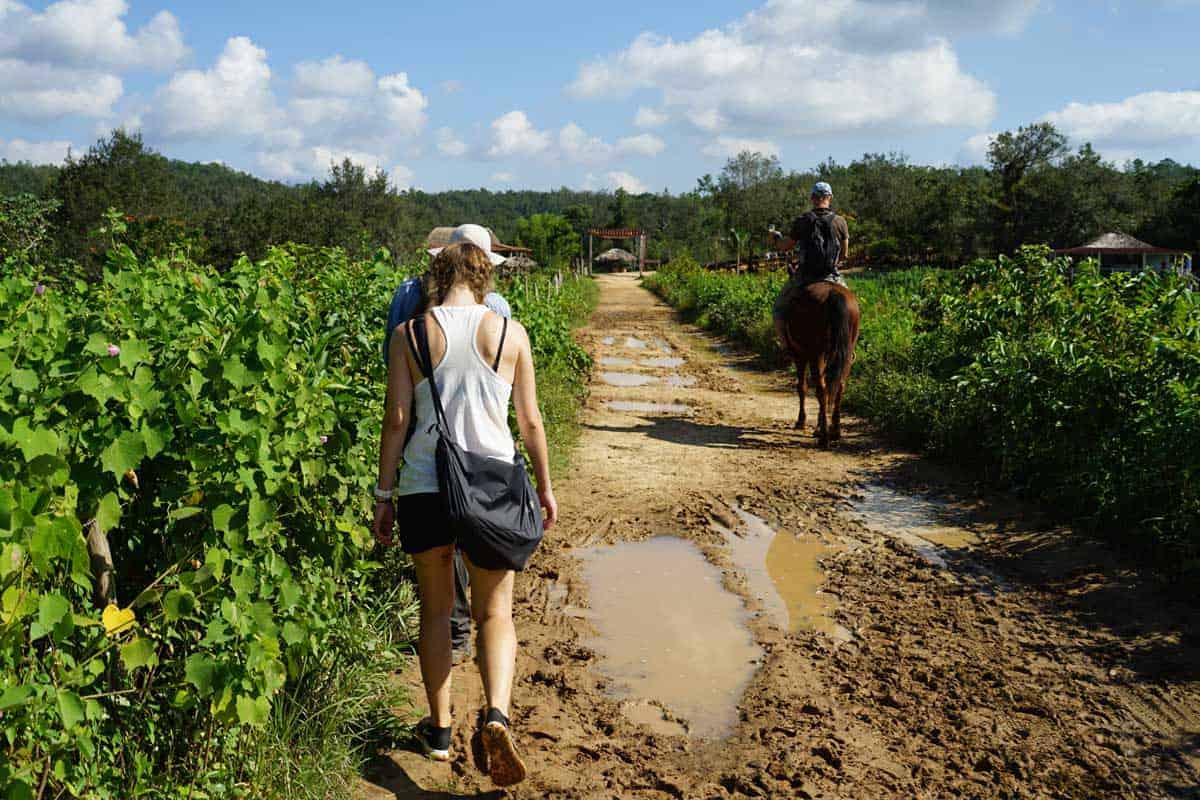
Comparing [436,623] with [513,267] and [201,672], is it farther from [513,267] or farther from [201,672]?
[513,267]

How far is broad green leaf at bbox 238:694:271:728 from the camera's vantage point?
2.68 m

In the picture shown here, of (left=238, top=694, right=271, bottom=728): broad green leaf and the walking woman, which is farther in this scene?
the walking woman

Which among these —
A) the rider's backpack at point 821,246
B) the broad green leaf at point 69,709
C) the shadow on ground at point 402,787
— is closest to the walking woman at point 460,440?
the shadow on ground at point 402,787

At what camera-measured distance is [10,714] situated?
2264 mm

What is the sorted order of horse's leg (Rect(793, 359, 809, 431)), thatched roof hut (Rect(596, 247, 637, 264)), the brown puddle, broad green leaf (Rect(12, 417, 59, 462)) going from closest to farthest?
broad green leaf (Rect(12, 417, 59, 462)) < the brown puddle < horse's leg (Rect(793, 359, 809, 431)) < thatched roof hut (Rect(596, 247, 637, 264))

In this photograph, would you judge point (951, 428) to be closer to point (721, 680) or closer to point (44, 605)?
point (721, 680)

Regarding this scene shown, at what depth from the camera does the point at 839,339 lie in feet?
30.8

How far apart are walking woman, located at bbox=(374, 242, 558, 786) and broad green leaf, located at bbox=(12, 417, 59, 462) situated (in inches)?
46.5

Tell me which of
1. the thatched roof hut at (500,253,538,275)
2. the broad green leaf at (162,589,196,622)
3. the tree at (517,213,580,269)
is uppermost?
the tree at (517,213,580,269)

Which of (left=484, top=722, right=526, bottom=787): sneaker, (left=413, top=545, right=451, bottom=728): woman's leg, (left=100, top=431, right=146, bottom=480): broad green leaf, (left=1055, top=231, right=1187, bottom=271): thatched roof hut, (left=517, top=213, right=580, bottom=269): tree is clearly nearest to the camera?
(left=100, top=431, right=146, bottom=480): broad green leaf

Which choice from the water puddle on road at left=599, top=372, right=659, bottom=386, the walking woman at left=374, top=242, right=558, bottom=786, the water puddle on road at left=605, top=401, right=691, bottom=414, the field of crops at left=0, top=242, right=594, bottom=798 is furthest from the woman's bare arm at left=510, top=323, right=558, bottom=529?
the water puddle on road at left=599, top=372, right=659, bottom=386

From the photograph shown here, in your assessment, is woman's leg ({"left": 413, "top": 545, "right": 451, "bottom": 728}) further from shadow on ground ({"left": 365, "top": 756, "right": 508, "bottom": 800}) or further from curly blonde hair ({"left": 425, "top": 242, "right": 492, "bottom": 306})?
curly blonde hair ({"left": 425, "top": 242, "right": 492, "bottom": 306})

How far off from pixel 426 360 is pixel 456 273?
351 mm

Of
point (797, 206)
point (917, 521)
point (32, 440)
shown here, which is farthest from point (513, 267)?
point (797, 206)
